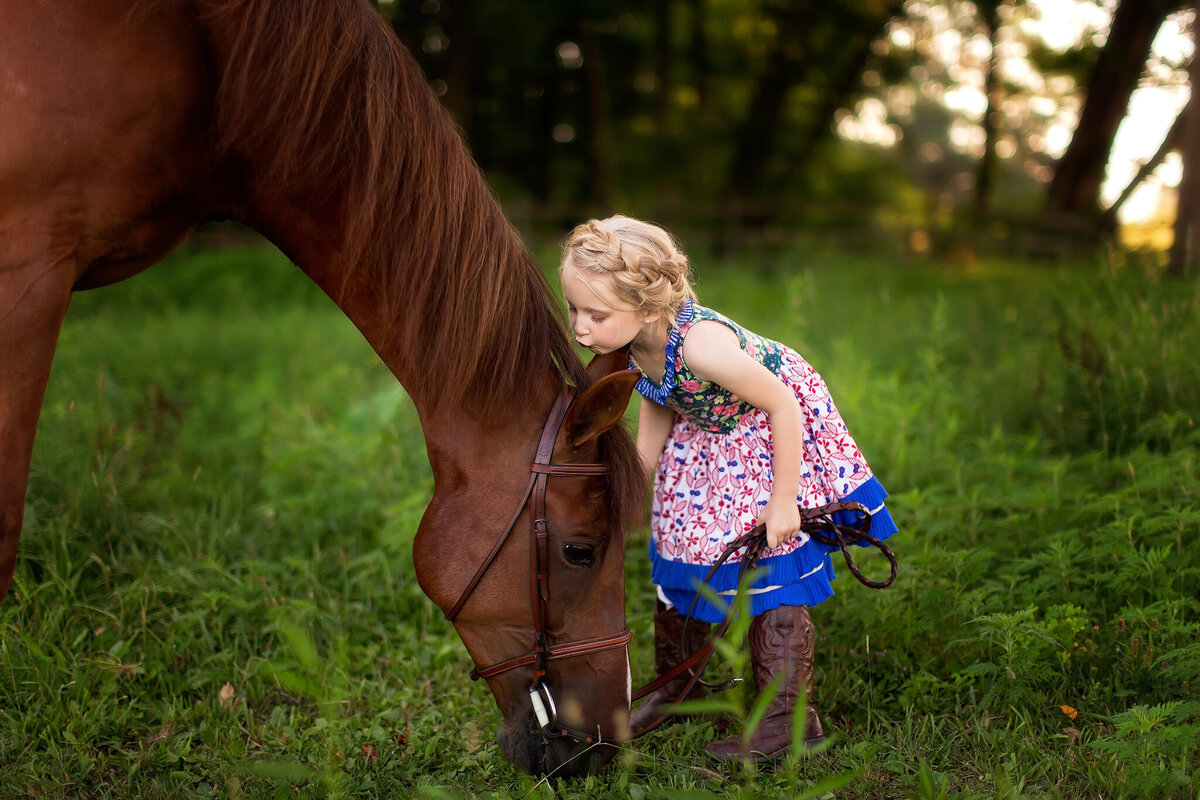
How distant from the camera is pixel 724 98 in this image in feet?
62.2

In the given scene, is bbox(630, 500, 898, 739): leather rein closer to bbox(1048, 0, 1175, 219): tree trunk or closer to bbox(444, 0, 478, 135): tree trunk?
bbox(1048, 0, 1175, 219): tree trunk

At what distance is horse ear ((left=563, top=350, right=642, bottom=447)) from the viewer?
A: 1701mm

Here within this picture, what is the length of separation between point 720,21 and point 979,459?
17125 millimetres

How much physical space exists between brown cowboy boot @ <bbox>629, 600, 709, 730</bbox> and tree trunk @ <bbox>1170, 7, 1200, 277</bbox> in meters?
3.95

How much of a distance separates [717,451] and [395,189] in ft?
3.75

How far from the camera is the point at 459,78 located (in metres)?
13.3

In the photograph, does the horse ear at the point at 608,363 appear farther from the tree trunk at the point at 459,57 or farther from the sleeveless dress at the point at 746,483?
the tree trunk at the point at 459,57

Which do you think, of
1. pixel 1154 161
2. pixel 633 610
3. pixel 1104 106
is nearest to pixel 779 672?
pixel 633 610

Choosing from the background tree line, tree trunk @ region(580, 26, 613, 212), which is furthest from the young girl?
tree trunk @ region(580, 26, 613, 212)

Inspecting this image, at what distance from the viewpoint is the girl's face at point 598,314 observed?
1927mm

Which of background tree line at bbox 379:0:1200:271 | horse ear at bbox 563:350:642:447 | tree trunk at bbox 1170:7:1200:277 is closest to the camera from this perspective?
horse ear at bbox 563:350:642:447

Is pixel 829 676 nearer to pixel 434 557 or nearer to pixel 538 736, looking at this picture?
pixel 538 736

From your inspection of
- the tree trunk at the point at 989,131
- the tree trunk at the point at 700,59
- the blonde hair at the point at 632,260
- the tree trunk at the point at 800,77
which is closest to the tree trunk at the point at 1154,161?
the blonde hair at the point at 632,260

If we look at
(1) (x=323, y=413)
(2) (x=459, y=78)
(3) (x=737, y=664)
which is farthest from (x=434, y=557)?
(2) (x=459, y=78)
